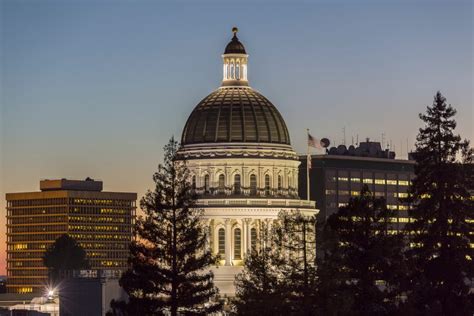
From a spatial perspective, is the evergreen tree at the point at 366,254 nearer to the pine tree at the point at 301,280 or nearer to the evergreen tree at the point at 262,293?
the pine tree at the point at 301,280

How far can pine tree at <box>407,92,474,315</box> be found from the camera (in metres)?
165

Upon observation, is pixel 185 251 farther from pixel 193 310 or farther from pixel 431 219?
pixel 431 219

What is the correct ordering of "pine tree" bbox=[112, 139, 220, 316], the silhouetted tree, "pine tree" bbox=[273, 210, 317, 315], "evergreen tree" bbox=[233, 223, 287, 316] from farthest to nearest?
1. "pine tree" bbox=[112, 139, 220, 316]
2. "evergreen tree" bbox=[233, 223, 287, 316]
3. the silhouetted tree
4. "pine tree" bbox=[273, 210, 317, 315]

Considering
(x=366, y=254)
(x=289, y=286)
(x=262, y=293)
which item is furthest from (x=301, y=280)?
(x=366, y=254)

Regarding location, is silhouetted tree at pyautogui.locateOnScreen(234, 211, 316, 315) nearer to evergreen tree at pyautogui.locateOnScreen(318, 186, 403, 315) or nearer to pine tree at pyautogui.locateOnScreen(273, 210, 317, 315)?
pine tree at pyautogui.locateOnScreen(273, 210, 317, 315)

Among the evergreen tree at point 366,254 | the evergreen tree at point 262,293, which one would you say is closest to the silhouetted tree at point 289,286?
the evergreen tree at point 262,293

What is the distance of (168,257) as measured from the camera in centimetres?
15875

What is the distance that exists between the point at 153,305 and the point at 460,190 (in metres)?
27.8

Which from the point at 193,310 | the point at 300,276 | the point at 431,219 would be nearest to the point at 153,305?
the point at 193,310

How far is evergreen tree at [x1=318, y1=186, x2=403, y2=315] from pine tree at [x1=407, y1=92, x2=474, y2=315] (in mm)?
2418

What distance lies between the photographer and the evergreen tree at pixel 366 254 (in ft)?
519

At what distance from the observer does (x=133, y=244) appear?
15950 centimetres

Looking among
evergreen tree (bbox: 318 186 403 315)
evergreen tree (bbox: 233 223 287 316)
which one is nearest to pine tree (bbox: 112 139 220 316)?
evergreen tree (bbox: 233 223 287 316)

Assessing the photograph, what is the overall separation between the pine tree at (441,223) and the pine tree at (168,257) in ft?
56.9
